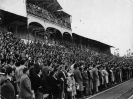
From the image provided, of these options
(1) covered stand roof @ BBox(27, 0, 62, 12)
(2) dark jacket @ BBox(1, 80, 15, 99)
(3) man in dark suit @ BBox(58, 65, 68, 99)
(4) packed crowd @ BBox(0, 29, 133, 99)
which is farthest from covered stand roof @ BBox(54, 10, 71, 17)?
(2) dark jacket @ BBox(1, 80, 15, 99)

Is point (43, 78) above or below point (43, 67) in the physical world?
below

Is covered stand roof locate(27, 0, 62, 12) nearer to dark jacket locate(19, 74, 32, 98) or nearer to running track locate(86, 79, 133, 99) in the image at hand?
running track locate(86, 79, 133, 99)

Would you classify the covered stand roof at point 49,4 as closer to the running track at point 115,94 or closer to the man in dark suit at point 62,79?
the running track at point 115,94

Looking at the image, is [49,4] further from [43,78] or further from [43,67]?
[43,78]

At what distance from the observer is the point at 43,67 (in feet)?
27.6

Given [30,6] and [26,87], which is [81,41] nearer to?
[30,6]

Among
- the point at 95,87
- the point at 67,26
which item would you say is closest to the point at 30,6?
the point at 67,26

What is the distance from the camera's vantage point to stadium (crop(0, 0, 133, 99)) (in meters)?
6.38

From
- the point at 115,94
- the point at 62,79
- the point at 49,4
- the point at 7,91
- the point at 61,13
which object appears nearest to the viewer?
the point at 7,91

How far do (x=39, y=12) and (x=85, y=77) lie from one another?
55.3ft

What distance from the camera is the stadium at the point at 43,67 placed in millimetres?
6379

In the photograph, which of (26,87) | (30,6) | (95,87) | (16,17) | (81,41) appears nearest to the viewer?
(26,87)

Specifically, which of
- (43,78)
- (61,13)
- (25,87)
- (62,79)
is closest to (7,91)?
(25,87)

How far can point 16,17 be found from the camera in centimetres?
2191
